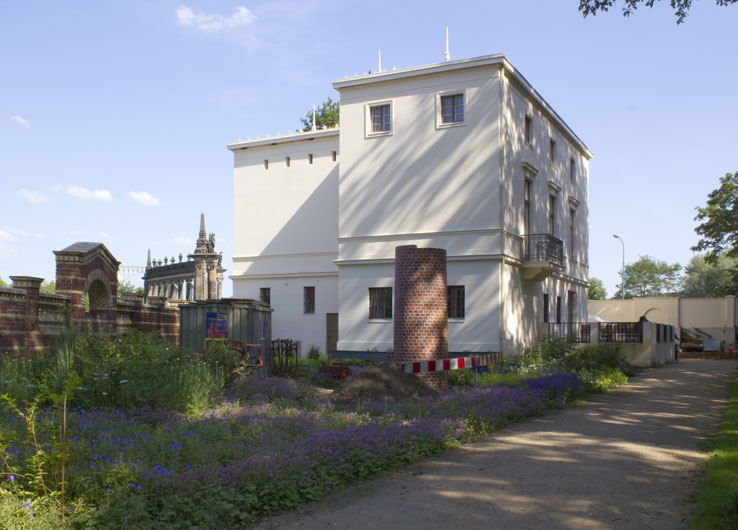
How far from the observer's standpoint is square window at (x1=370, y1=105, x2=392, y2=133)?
25750 millimetres

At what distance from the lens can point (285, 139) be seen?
104ft

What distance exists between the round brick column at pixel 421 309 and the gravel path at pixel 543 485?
353cm

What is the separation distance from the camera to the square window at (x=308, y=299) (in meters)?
30.7

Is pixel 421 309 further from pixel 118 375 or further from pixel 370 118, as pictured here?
pixel 370 118

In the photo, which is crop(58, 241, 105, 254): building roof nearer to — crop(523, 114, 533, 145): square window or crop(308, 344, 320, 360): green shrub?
crop(308, 344, 320, 360): green shrub

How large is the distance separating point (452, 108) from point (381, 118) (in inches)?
117

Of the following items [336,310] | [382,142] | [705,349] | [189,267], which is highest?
[382,142]

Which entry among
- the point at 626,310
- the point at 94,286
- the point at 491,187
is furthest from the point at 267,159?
the point at 626,310

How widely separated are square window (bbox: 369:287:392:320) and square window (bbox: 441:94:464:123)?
685 cm

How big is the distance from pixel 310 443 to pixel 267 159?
25762mm

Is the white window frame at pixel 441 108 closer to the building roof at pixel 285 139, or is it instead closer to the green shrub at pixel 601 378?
the building roof at pixel 285 139

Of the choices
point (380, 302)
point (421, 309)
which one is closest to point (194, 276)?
point (380, 302)

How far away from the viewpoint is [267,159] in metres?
32.5

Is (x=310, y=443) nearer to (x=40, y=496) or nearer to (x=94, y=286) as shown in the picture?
(x=40, y=496)
